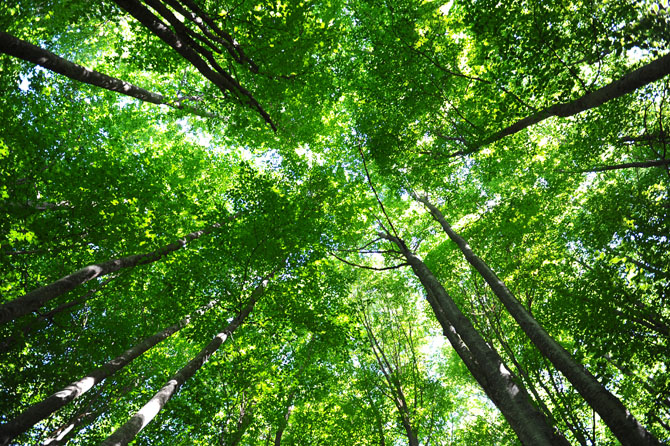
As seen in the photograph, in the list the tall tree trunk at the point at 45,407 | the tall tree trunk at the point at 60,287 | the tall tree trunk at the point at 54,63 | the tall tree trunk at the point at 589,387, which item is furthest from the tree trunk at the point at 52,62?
the tall tree trunk at the point at 589,387

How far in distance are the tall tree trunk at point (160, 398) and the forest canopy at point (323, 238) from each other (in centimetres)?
5

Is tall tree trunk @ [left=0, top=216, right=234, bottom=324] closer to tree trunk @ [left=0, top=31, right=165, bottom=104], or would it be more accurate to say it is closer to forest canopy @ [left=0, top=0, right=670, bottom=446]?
forest canopy @ [left=0, top=0, right=670, bottom=446]

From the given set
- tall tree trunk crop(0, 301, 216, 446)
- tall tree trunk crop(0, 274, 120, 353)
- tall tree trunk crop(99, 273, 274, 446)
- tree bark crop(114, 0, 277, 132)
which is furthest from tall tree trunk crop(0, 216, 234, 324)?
tree bark crop(114, 0, 277, 132)

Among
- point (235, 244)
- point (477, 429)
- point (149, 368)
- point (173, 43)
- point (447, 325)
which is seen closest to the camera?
point (173, 43)

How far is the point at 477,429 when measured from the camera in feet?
35.9

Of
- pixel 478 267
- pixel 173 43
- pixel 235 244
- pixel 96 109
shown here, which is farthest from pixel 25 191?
pixel 478 267

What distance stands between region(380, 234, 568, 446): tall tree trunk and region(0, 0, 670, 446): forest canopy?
0.03 m

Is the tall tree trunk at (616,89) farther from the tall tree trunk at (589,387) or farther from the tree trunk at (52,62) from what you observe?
the tree trunk at (52,62)

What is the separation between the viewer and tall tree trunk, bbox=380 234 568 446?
343 cm

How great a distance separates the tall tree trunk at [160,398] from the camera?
4.20 m

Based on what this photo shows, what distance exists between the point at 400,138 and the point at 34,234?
31.6 feet

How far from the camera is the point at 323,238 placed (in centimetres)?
866

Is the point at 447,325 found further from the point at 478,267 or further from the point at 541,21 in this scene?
the point at 541,21

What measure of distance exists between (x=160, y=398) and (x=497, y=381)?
603cm
